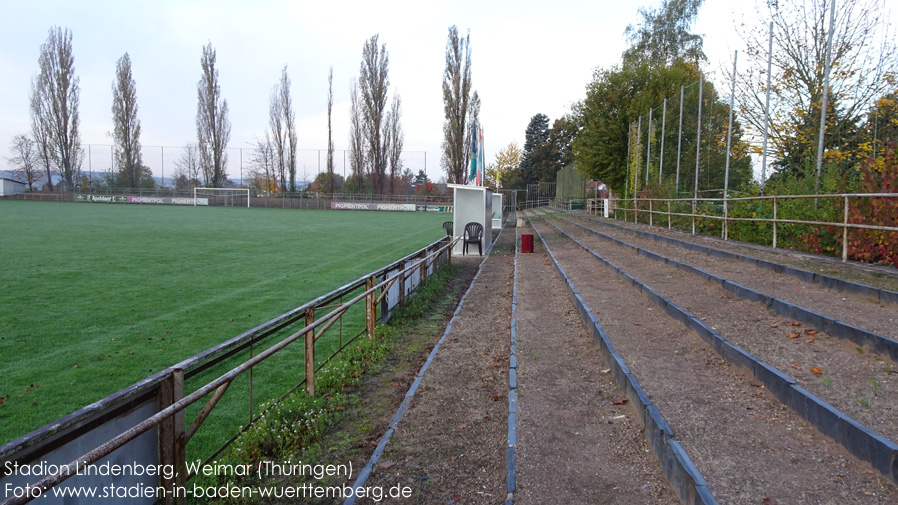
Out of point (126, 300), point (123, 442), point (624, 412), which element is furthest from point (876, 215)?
point (126, 300)

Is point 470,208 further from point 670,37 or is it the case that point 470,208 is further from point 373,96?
point 373,96

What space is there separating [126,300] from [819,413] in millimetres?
9273

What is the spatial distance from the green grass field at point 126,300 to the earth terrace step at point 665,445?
318cm

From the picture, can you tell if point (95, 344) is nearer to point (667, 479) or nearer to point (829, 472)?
point (667, 479)

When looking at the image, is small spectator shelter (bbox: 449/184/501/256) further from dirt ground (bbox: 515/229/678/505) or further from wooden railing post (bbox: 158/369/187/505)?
wooden railing post (bbox: 158/369/187/505)

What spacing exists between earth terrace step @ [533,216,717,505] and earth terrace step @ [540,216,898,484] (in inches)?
32.3

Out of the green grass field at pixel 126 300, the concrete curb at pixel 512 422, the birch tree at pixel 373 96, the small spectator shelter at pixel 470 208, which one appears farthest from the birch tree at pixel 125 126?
the concrete curb at pixel 512 422

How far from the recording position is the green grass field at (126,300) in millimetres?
5266

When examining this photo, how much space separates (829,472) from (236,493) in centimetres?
337

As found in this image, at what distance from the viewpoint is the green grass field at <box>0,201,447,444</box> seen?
527 cm

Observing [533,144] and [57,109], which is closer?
[57,109]

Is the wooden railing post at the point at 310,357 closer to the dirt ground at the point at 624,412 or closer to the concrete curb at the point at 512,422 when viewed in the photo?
the dirt ground at the point at 624,412

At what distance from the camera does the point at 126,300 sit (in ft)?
28.8

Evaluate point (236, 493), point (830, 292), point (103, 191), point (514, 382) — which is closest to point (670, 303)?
point (830, 292)
